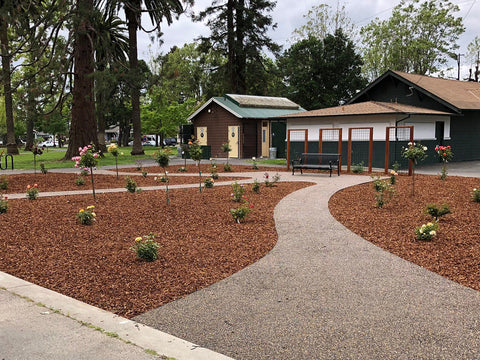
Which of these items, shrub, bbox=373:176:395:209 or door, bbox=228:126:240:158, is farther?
door, bbox=228:126:240:158

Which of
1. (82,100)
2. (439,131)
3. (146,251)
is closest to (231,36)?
(82,100)

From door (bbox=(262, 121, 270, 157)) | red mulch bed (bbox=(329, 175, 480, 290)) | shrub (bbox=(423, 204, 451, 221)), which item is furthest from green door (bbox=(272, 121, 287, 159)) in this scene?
shrub (bbox=(423, 204, 451, 221))

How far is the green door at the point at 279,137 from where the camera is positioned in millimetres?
28502

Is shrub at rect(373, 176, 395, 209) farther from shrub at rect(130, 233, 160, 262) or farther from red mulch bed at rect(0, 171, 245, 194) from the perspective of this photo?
red mulch bed at rect(0, 171, 245, 194)

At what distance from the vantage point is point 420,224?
7598 mm

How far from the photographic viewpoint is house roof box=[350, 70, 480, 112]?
22.9 meters

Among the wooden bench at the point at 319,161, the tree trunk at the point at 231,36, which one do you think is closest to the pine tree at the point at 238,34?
the tree trunk at the point at 231,36

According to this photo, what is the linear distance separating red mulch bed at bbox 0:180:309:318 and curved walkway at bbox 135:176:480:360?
40 centimetres

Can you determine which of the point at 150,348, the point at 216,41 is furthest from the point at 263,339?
the point at 216,41

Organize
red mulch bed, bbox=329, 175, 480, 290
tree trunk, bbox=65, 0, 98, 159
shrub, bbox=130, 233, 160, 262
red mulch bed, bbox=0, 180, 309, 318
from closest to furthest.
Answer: red mulch bed, bbox=0, 180, 309, 318, red mulch bed, bbox=329, 175, 480, 290, shrub, bbox=130, 233, 160, 262, tree trunk, bbox=65, 0, 98, 159

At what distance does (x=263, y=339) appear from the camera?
3.53 meters

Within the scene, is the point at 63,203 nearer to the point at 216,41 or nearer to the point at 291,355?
the point at 291,355

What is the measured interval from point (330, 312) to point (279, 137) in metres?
25.3

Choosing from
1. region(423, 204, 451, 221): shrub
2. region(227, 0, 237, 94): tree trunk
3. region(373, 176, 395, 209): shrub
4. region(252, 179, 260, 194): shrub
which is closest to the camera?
region(423, 204, 451, 221): shrub
